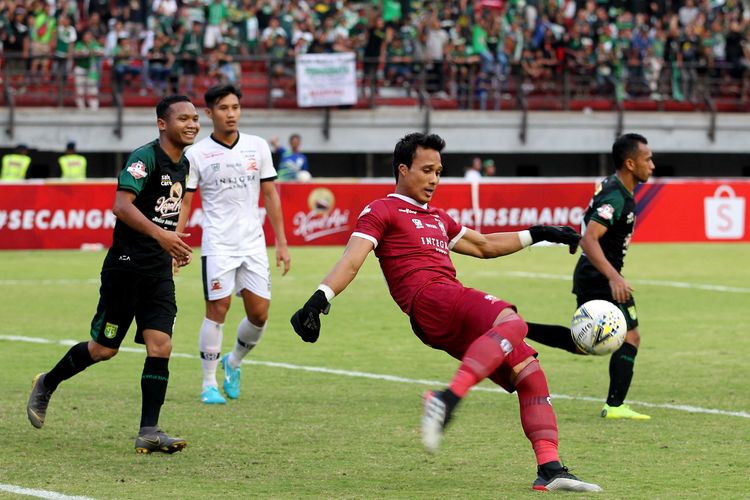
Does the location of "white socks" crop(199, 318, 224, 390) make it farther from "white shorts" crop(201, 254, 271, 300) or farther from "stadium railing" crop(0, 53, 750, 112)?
"stadium railing" crop(0, 53, 750, 112)

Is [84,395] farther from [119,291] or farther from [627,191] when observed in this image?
[627,191]

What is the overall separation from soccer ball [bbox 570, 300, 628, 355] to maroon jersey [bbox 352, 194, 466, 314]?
1.07 meters

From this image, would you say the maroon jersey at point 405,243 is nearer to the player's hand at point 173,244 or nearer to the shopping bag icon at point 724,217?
the player's hand at point 173,244

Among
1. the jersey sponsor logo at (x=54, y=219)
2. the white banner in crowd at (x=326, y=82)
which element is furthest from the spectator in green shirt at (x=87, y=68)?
the jersey sponsor logo at (x=54, y=219)

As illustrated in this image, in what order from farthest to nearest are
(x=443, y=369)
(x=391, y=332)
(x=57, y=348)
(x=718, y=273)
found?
(x=718, y=273)
(x=391, y=332)
(x=57, y=348)
(x=443, y=369)

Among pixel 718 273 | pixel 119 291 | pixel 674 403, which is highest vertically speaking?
pixel 119 291

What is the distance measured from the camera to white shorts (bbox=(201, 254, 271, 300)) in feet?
33.6

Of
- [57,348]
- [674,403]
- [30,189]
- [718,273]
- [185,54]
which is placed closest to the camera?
[674,403]

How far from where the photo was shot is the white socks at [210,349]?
10281mm

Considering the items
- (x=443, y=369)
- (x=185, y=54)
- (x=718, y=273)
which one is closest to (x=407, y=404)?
(x=443, y=369)

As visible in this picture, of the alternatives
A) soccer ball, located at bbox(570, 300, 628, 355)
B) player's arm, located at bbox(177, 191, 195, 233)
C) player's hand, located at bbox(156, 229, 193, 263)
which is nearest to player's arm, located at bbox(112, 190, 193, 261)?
player's hand, located at bbox(156, 229, 193, 263)

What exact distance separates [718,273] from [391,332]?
27.9 feet

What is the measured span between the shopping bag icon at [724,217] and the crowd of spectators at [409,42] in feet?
27.7

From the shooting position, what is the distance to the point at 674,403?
10.1 m
